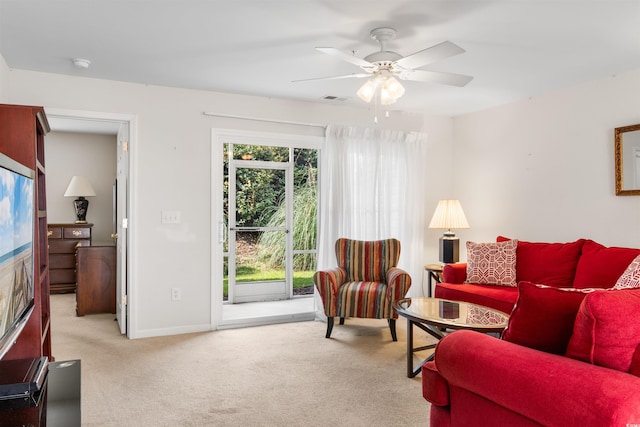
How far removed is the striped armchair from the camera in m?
3.89

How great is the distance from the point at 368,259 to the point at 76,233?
172 inches

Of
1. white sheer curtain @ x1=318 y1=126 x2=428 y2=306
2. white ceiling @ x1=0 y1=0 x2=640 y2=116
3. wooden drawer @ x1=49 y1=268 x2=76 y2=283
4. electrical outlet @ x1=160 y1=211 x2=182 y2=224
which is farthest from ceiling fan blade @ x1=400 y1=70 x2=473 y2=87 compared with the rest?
wooden drawer @ x1=49 y1=268 x2=76 y2=283

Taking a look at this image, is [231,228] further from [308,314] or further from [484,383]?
[484,383]

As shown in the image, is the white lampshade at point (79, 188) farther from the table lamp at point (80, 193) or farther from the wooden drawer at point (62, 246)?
the wooden drawer at point (62, 246)

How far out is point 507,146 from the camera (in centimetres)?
477

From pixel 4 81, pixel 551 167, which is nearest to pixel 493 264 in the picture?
pixel 551 167

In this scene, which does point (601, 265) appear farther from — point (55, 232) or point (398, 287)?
point (55, 232)

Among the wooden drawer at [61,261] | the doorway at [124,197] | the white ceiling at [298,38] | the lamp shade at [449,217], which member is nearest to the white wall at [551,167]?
the white ceiling at [298,38]

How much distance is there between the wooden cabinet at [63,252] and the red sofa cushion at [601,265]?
19.8ft

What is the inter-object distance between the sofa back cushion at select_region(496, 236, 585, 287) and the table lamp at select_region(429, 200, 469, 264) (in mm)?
712

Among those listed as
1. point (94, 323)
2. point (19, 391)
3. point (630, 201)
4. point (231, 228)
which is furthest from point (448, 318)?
point (94, 323)

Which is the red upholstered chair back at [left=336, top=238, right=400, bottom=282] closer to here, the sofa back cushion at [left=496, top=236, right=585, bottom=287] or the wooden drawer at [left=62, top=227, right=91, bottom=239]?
the sofa back cushion at [left=496, top=236, right=585, bottom=287]

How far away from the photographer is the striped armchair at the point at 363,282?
3.89 meters

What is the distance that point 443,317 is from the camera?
291 centimetres
